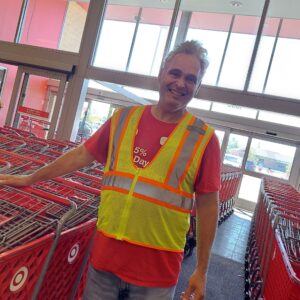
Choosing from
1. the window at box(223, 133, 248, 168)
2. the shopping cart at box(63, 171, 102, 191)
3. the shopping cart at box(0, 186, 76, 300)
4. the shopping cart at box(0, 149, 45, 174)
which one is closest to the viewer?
the shopping cart at box(0, 186, 76, 300)

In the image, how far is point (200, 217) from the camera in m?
1.36

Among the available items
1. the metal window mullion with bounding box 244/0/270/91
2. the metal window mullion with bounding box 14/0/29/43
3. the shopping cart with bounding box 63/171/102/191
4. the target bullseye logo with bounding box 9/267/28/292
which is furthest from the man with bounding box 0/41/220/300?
the metal window mullion with bounding box 14/0/29/43

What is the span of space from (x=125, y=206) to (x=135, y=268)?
0.24m

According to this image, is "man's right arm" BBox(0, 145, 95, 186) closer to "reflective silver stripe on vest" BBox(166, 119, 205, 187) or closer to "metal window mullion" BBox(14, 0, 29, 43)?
"reflective silver stripe on vest" BBox(166, 119, 205, 187)

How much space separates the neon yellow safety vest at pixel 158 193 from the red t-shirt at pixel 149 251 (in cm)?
3

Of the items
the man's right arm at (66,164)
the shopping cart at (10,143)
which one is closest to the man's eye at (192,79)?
the man's right arm at (66,164)

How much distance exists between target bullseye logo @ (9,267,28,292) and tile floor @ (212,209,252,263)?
436cm

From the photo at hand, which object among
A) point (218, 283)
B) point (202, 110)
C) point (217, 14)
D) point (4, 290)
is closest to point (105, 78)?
point (217, 14)

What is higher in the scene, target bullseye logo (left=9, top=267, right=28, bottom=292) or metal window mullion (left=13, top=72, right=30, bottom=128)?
metal window mullion (left=13, top=72, right=30, bottom=128)

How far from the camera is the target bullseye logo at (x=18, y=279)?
126 centimetres

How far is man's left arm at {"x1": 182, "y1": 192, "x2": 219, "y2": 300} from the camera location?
1319 millimetres

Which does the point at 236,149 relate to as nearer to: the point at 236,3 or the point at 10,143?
the point at 236,3

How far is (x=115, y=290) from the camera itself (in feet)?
4.43

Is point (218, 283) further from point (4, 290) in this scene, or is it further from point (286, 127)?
point (286, 127)
